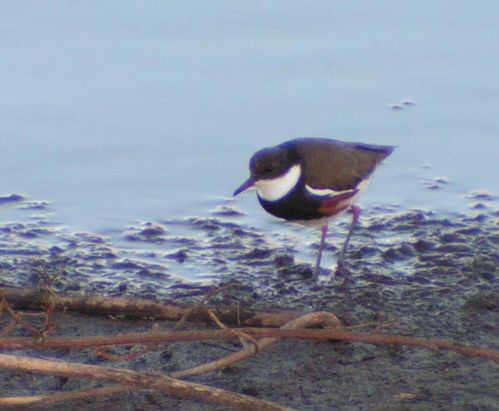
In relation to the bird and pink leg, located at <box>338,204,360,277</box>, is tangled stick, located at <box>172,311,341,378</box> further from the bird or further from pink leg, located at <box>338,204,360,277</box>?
the bird

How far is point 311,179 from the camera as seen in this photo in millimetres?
6836

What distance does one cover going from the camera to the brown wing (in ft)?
22.4

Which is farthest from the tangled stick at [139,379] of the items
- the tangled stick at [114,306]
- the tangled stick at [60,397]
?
the tangled stick at [114,306]

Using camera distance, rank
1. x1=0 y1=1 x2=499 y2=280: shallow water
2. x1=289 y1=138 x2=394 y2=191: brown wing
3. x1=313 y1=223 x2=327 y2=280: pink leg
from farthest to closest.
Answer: x1=0 y1=1 x2=499 y2=280: shallow water → x1=289 y1=138 x2=394 y2=191: brown wing → x1=313 y1=223 x2=327 y2=280: pink leg

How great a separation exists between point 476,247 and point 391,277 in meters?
0.68

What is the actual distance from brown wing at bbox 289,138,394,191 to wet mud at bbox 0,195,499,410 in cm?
31

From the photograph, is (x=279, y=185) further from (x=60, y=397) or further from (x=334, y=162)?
(x=60, y=397)

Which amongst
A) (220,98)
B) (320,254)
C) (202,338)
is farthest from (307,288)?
(220,98)

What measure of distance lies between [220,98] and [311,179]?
65.6 inches

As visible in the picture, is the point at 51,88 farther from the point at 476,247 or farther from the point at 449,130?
the point at 476,247

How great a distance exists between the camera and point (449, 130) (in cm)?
802

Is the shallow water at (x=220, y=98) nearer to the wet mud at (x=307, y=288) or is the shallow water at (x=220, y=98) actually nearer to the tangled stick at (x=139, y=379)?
the wet mud at (x=307, y=288)

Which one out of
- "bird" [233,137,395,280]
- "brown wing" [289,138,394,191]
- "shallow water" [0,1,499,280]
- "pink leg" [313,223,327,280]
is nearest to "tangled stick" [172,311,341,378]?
"pink leg" [313,223,327,280]

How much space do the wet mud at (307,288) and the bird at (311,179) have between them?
7.9 inches
